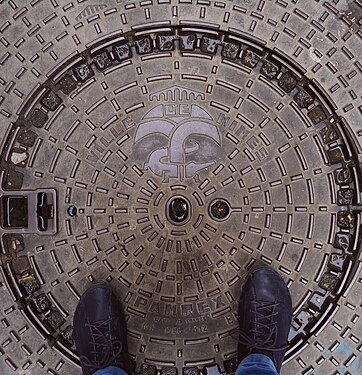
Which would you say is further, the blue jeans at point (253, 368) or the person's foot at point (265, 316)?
the person's foot at point (265, 316)

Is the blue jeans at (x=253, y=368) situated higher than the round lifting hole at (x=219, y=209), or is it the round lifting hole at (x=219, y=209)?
the round lifting hole at (x=219, y=209)

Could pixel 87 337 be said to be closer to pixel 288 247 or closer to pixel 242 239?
pixel 242 239

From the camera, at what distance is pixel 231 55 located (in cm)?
263

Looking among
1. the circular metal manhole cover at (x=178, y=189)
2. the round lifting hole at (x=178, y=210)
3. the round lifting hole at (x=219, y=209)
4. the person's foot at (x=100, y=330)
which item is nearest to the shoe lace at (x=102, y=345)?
the person's foot at (x=100, y=330)

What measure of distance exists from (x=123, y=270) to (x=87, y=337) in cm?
39

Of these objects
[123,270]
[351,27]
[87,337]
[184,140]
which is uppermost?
[351,27]

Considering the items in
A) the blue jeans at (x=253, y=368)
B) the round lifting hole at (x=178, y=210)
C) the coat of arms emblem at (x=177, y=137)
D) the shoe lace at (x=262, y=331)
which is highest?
the coat of arms emblem at (x=177, y=137)

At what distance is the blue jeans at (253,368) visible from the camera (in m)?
2.42

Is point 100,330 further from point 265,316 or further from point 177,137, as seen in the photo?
point 177,137

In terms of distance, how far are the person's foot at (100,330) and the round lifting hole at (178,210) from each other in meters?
0.51

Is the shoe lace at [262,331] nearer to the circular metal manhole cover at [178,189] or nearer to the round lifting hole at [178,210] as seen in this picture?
the circular metal manhole cover at [178,189]

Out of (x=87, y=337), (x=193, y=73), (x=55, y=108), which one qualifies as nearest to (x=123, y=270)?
(x=87, y=337)

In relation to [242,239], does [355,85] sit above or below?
above

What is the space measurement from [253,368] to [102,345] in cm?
78
